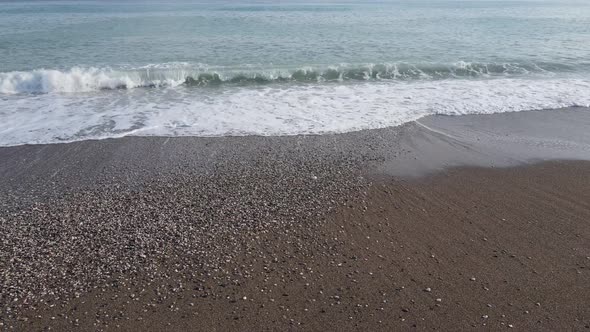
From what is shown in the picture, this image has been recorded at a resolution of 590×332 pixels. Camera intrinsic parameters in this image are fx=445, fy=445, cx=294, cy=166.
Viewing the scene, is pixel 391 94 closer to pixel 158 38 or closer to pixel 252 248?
pixel 252 248

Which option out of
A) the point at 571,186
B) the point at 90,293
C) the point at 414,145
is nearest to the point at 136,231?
the point at 90,293

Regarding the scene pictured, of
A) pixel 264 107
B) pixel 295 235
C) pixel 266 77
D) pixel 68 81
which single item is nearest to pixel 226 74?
pixel 266 77

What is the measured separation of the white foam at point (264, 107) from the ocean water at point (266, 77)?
0.03 metres

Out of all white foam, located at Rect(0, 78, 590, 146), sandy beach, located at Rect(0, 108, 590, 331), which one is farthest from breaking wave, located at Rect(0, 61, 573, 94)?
sandy beach, located at Rect(0, 108, 590, 331)

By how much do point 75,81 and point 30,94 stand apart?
1.20 m

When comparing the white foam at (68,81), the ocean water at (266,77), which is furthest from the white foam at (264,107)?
the white foam at (68,81)

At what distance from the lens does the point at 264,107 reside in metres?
10.4

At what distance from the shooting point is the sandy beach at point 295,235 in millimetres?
3895

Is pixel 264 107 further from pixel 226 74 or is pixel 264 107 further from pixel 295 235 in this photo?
pixel 295 235

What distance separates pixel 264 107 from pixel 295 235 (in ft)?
19.0

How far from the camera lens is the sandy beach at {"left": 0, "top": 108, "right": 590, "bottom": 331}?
389 centimetres

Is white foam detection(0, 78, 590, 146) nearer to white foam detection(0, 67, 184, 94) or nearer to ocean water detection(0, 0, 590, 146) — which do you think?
ocean water detection(0, 0, 590, 146)

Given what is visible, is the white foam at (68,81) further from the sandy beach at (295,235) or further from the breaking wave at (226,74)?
the sandy beach at (295,235)

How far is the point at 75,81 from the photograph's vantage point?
40.5 feet
